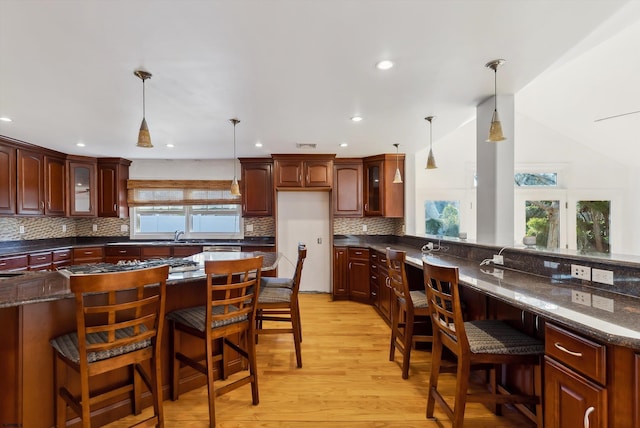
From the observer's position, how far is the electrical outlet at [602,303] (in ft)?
4.43

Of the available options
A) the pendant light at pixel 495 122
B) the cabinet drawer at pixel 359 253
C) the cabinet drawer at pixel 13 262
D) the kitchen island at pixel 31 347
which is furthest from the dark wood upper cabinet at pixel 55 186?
the pendant light at pixel 495 122

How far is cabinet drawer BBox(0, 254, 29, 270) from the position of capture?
3.53 m

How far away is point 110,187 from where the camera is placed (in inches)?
195

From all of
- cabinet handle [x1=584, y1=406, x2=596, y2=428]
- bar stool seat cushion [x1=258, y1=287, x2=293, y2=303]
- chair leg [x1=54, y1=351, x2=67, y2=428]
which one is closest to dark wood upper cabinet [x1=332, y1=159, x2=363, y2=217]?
bar stool seat cushion [x1=258, y1=287, x2=293, y2=303]

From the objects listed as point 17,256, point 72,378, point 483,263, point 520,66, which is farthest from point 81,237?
point 520,66

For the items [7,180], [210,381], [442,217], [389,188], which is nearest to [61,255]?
[7,180]

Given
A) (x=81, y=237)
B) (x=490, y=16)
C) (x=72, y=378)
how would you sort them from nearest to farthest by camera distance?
(x=490, y=16) → (x=72, y=378) → (x=81, y=237)

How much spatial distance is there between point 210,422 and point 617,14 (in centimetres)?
316

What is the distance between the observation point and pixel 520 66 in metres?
2.00

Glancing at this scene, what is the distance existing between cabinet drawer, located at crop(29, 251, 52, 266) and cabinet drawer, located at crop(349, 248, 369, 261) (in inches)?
167

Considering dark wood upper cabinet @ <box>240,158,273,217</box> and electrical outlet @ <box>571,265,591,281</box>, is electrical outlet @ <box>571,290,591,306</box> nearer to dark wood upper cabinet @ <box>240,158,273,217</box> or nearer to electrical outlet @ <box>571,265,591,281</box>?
electrical outlet @ <box>571,265,591,281</box>

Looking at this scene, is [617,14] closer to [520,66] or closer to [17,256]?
[520,66]

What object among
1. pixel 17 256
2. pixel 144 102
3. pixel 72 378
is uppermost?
pixel 144 102

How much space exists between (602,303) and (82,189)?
6179 mm
